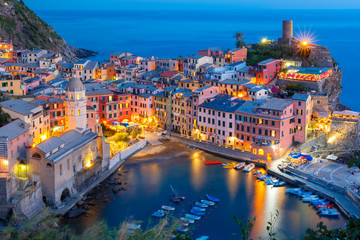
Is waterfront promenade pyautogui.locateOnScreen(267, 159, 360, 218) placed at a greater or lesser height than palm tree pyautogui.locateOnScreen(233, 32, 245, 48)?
lesser

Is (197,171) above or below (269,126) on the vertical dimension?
below

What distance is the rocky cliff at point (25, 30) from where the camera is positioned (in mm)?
77456

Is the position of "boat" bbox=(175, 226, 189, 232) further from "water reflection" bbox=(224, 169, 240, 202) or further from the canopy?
the canopy

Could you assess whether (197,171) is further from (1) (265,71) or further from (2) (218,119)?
(1) (265,71)

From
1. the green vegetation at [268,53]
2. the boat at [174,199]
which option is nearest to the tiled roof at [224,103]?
the boat at [174,199]

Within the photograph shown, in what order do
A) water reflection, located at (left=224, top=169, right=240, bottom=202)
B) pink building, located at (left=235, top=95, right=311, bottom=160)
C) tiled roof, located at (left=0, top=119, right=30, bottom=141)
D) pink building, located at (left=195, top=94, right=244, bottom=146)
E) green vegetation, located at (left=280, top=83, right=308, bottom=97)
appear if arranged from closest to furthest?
1. tiled roof, located at (left=0, top=119, right=30, bottom=141)
2. water reflection, located at (left=224, top=169, right=240, bottom=202)
3. pink building, located at (left=235, top=95, right=311, bottom=160)
4. pink building, located at (left=195, top=94, right=244, bottom=146)
5. green vegetation, located at (left=280, top=83, right=308, bottom=97)

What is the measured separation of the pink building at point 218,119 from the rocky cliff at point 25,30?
43545 mm

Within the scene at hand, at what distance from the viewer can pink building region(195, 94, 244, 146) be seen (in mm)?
40406

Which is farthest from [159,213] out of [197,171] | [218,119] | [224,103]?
[224,103]

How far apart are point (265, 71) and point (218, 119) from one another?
33.2ft

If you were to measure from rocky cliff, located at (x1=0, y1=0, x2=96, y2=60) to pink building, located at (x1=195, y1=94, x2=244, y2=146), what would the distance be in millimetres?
43545

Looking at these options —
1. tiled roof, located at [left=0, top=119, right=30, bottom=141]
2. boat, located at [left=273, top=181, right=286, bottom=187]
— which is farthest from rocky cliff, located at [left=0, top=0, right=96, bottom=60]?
boat, located at [left=273, top=181, right=286, bottom=187]

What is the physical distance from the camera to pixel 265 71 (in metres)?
48.6

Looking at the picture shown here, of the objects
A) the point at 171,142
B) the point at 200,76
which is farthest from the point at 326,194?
the point at 200,76
